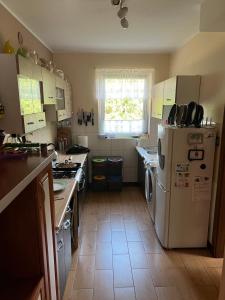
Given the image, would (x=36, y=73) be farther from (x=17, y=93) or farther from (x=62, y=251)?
(x=62, y=251)

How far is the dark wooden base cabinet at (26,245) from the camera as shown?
1.05m

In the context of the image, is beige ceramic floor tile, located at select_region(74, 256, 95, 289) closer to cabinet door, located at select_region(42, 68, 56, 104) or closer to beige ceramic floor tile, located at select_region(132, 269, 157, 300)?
beige ceramic floor tile, located at select_region(132, 269, 157, 300)

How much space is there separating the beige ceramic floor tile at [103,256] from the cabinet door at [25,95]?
1.68m

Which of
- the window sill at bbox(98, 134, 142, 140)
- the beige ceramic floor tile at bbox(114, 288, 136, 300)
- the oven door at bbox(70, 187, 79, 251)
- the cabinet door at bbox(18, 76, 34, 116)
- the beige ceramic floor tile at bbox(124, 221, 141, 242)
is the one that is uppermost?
the cabinet door at bbox(18, 76, 34, 116)

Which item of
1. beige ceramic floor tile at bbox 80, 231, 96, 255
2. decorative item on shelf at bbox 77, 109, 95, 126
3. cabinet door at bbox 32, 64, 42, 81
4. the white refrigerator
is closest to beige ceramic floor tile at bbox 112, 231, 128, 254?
beige ceramic floor tile at bbox 80, 231, 96, 255

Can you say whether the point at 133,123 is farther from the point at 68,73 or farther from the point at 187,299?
the point at 187,299

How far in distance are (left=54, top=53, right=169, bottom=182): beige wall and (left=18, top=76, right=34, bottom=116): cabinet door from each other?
2.30m

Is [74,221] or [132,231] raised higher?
[74,221]

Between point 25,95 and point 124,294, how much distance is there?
6.25 feet

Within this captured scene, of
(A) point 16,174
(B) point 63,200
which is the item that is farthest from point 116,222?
(A) point 16,174

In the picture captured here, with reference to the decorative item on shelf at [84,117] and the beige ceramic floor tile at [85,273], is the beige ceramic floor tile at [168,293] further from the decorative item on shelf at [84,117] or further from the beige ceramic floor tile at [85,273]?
the decorative item on shelf at [84,117]

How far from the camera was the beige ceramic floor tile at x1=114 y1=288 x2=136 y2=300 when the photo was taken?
189 centimetres

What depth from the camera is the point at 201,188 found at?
2.43 metres

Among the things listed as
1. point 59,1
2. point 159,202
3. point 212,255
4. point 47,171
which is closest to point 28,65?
point 59,1
